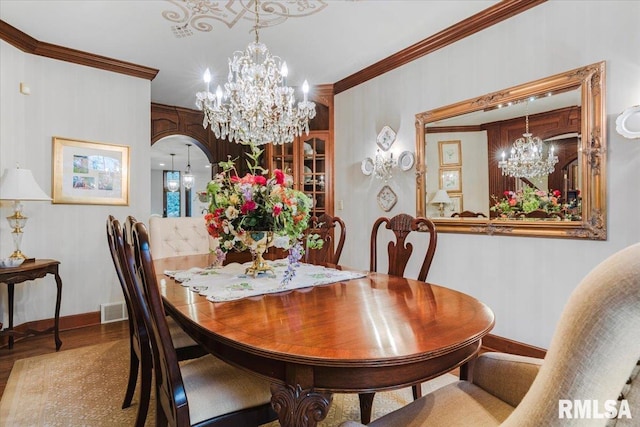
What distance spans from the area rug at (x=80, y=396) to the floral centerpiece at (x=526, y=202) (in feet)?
4.26

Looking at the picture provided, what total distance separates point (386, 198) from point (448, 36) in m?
1.56

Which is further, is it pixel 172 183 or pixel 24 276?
pixel 172 183

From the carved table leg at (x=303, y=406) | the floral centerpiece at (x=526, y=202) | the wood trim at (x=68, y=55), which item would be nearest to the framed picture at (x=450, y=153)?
the floral centerpiece at (x=526, y=202)

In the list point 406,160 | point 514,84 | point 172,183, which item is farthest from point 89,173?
point 172,183

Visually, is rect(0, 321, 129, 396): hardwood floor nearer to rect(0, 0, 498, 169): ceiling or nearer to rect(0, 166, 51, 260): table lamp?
rect(0, 166, 51, 260): table lamp

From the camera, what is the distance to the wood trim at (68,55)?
2.89 metres

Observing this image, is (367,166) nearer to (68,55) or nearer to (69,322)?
(68,55)

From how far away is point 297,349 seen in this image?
0.87 m

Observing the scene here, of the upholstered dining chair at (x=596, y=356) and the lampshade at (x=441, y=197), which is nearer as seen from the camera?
the upholstered dining chair at (x=596, y=356)

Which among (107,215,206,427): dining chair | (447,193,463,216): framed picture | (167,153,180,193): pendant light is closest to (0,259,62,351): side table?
(107,215,206,427): dining chair

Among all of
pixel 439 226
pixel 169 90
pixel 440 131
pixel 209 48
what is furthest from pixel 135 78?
pixel 439 226

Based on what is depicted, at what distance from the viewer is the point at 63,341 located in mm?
2975

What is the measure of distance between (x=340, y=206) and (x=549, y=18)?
102 inches

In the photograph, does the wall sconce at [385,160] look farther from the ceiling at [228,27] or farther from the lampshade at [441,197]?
the ceiling at [228,27]
